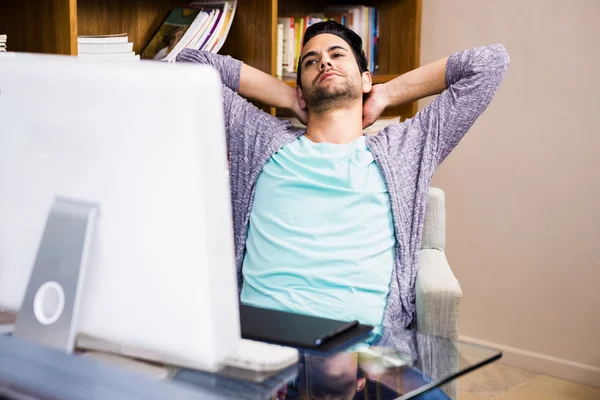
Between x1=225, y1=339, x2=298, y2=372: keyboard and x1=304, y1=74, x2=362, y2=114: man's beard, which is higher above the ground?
x1=304, y1=74, x2=362, y2=114: man's beard

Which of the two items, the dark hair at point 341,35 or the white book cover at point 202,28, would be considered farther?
the white book cover at point 202,28

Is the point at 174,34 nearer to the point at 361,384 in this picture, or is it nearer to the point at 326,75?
the point at 326,75

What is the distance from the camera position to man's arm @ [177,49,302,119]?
226 centimetres

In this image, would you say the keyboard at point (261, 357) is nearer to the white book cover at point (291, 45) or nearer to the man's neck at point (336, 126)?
the man's neck at point (336, 126)

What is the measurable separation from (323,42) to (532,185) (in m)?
1.16

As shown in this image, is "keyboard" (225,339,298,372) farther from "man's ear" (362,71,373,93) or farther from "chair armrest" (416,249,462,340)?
"man's ear" (362,71,373,93)

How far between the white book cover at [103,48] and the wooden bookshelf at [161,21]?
0.09 metres

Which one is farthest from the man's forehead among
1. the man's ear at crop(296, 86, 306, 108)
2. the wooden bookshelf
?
the wooden bookshelf

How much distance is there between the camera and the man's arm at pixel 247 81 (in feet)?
7.41

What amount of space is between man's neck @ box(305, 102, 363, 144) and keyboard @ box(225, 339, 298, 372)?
115cm

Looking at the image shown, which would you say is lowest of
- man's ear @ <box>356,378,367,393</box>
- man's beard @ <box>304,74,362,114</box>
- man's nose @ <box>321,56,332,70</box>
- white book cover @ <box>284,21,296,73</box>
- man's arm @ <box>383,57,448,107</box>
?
man's ear @ <box>356,378,367,393</box>

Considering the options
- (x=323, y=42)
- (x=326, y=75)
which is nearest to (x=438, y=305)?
(x=326, y=75)

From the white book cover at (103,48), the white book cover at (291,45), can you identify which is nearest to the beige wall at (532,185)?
the white book cover at (291,45)

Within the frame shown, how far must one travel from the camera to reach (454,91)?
2.05m
